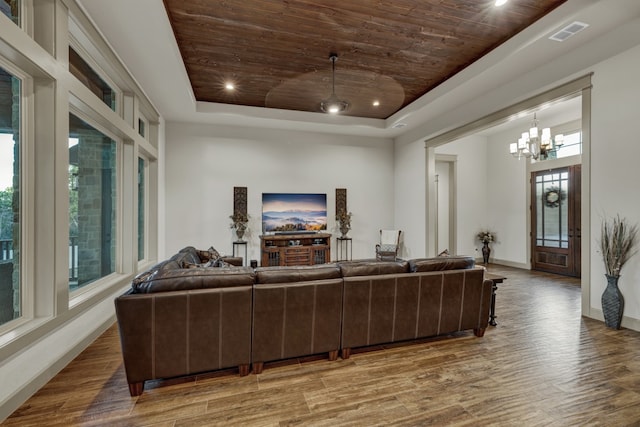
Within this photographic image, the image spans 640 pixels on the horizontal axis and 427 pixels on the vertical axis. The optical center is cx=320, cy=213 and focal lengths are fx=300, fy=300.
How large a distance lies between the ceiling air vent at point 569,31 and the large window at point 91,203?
517 centimetres

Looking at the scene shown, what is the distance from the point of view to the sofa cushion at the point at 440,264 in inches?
114

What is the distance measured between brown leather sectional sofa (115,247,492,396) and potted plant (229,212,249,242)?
3265 mm

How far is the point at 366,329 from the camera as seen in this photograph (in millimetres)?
2711

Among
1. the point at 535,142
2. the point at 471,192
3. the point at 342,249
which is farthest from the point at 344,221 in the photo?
the point at 535,142

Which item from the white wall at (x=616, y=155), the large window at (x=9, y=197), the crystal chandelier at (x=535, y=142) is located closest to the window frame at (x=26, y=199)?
the large window at (x=9, y=197)

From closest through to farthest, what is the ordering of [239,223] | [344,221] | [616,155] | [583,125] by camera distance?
[616,155]
[583,125]
[239,223]
[344,221]

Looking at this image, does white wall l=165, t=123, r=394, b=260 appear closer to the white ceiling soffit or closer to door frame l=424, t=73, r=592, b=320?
the white ceiling soffit

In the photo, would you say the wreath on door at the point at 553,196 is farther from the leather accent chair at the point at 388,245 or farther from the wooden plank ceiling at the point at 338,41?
the wooden plank ceiling at the point at 338,41

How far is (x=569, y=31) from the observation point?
325 cm

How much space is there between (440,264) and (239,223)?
14.7 feet

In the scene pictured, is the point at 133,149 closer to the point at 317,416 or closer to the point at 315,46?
the point at 315,46

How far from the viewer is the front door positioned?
6078 millimetres

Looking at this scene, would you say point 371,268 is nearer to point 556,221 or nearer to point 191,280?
point 191,280

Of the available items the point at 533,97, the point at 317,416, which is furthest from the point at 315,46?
the point at 317,416
